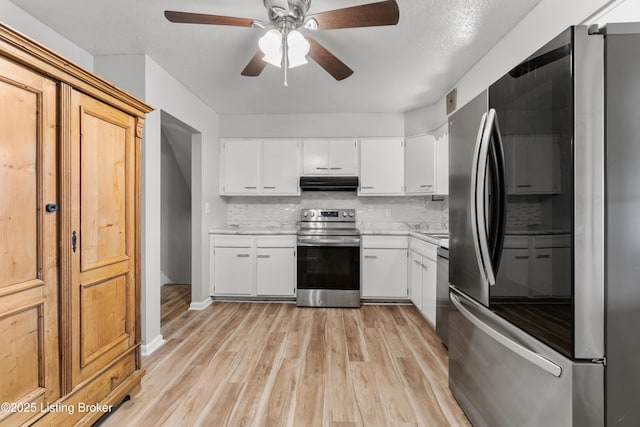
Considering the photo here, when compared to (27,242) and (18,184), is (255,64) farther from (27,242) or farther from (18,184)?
(27,242)

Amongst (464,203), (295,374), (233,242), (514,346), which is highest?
(464,203)

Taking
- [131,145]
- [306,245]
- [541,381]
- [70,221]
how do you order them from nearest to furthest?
1. [541,381]
2. [70,221]
3. [131,145]
4. [306,245]

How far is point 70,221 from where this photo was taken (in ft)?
4.74

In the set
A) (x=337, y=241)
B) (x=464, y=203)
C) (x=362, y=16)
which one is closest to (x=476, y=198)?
(x=464, y=203)

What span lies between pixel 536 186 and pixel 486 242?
1.08 ft

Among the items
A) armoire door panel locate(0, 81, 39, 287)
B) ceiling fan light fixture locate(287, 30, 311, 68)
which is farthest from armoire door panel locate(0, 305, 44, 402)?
ceiling fan light fixture locate(287, 30, 311, 68)

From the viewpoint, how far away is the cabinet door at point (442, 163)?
3561mm

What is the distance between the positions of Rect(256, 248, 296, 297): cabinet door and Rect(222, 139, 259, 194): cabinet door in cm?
88

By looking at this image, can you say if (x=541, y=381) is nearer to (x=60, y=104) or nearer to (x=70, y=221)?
(x=70, y=221)

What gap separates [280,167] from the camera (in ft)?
13.3

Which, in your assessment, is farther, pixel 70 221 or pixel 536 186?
pixel 70 221

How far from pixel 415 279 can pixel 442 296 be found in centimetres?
80

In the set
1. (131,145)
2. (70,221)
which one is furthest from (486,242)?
(131,145)

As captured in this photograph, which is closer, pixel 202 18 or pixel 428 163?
pixel 202 18
